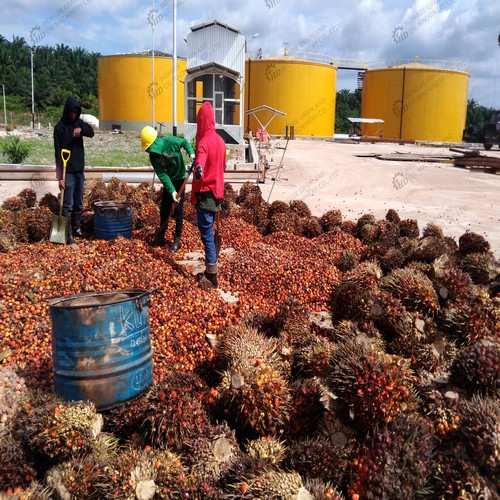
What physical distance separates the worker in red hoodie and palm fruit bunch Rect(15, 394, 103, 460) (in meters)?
2.98

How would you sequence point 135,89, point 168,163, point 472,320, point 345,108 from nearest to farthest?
point 472,320
point 168,163
point 135,89
point 345,108

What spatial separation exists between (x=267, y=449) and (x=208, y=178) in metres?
3.50

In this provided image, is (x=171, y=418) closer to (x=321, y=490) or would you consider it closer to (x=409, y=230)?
→ (x=321, y=490)

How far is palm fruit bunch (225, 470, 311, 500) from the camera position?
7.75 feet

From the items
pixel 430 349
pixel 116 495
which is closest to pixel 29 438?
pixel 116 495

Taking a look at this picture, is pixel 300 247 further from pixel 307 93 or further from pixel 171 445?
pixel 307 93

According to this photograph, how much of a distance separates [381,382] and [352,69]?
51837 millimetres

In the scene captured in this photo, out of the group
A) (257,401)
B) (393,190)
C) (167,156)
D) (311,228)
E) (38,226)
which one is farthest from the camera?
(393,190)

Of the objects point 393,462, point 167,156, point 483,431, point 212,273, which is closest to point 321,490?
point 393,462

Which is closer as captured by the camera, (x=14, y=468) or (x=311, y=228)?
(x=14, y=468)

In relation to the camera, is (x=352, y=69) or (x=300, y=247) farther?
(x=352, y=69)

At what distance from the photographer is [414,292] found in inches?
159

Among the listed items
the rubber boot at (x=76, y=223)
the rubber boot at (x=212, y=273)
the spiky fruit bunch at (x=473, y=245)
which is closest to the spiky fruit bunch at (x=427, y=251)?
the spiky fruit bunch at (x=473, y=245)

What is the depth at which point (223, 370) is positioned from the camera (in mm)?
3416
